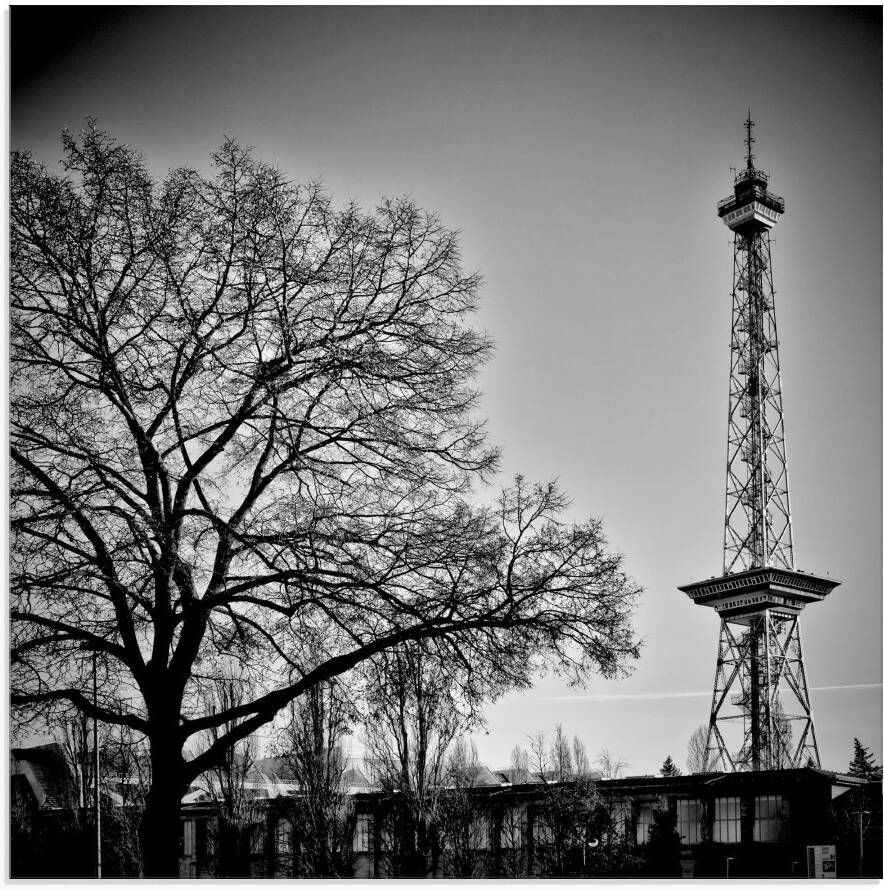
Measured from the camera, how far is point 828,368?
484 inches

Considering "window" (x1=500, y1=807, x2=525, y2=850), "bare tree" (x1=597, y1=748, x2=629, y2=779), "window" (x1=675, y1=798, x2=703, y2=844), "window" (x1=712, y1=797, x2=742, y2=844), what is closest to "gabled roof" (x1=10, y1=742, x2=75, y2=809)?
"window" (x1=500, y1=807, x2=525, y2=850)

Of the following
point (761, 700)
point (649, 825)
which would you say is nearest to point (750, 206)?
point (761, 700)

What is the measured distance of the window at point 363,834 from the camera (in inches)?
1065

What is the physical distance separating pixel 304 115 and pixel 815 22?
487 centimetres

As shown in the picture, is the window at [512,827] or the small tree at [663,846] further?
the window at [512,827]

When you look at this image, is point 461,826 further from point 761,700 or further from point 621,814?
point 761,700

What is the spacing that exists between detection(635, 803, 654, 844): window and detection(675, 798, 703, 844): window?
80cm

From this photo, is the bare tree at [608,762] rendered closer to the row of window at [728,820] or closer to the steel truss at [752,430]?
the row of window at [728,820]

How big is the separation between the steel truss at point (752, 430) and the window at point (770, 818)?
37119 millimetres

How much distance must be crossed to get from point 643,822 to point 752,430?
137 feet

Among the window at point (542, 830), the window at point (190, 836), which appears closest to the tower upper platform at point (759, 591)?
the window at point (542, 830)

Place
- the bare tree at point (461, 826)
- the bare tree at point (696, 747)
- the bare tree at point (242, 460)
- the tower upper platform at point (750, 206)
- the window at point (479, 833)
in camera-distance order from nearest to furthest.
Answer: the bare tree at point (242, 460) < the bare tree at point (461, 826) < the window at point (479, 833) < the tower upper platform at point (750, 206) < the bare tree at point (696, 747)

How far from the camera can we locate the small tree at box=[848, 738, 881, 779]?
57188mm

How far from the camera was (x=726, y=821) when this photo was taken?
1214 inches
